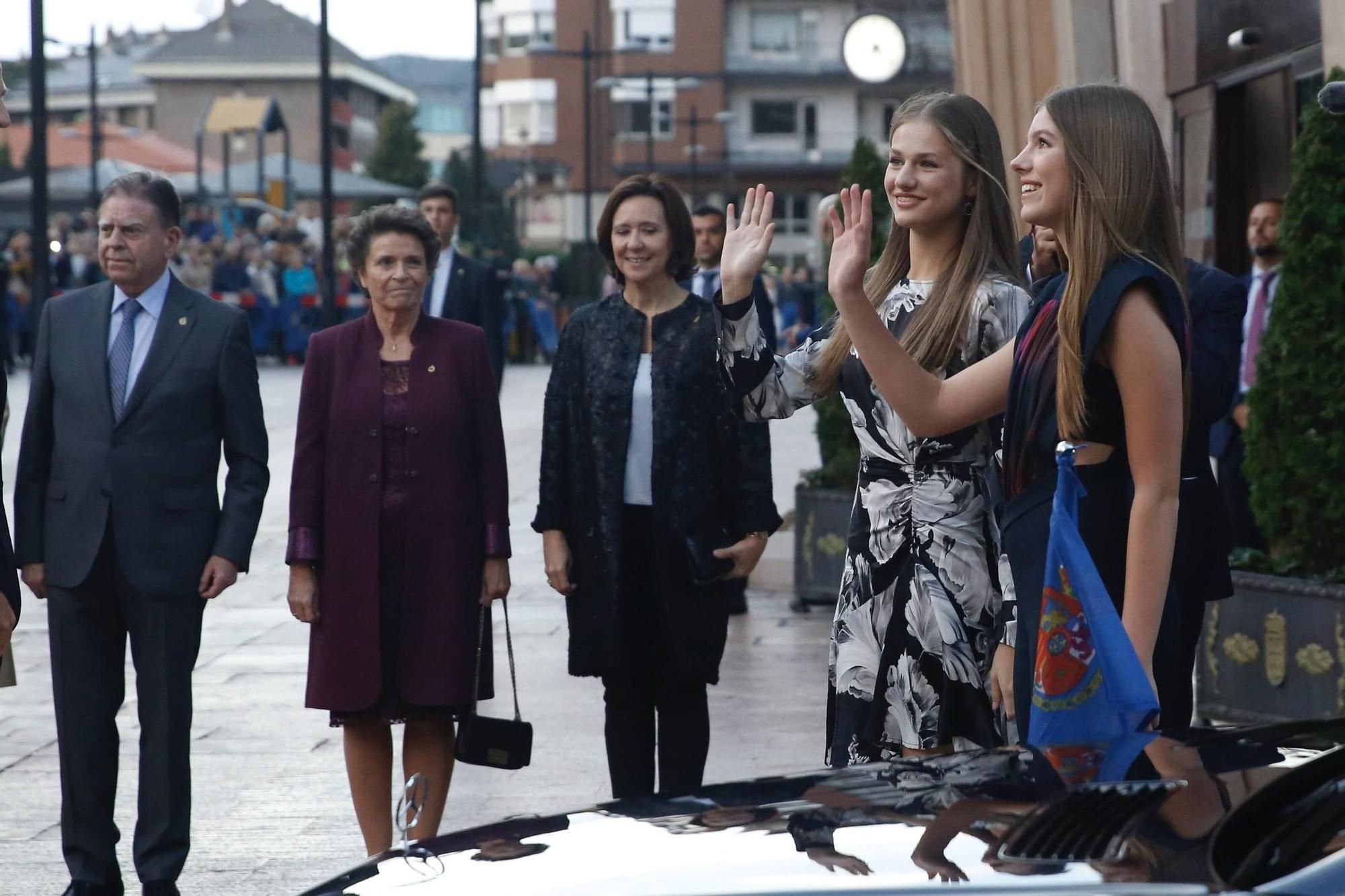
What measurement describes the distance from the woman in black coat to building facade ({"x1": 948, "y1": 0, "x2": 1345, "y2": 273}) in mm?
5097

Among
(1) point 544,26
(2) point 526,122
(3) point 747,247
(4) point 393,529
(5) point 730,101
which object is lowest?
(4) point 393,529

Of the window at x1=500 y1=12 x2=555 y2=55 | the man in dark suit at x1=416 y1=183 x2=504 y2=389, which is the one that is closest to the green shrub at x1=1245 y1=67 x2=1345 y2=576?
the man in dark suit at x1=416 y1=183 x2=504 y2=389

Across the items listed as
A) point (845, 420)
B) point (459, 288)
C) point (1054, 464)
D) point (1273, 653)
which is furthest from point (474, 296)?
point (1054, 464)

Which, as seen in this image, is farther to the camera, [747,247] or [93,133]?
[93,133]

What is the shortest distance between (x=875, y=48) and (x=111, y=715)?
11.0 m

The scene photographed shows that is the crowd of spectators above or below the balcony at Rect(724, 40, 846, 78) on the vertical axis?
below

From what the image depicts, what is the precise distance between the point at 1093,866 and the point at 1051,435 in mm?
1402

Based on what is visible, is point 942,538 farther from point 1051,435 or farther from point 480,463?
point 480,463

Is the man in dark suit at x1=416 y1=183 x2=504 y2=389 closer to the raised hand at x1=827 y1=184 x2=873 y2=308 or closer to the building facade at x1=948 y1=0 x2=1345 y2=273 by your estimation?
the building facade at x1=948 y1=0 x2=1345 y2=273

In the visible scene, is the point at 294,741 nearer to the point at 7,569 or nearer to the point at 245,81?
the point at 7,569

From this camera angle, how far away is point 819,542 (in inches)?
459

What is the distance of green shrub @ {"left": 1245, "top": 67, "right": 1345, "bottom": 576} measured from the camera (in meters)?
7.57

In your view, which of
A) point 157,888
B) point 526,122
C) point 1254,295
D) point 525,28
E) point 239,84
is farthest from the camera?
point 239,84

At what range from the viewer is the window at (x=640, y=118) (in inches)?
3696
